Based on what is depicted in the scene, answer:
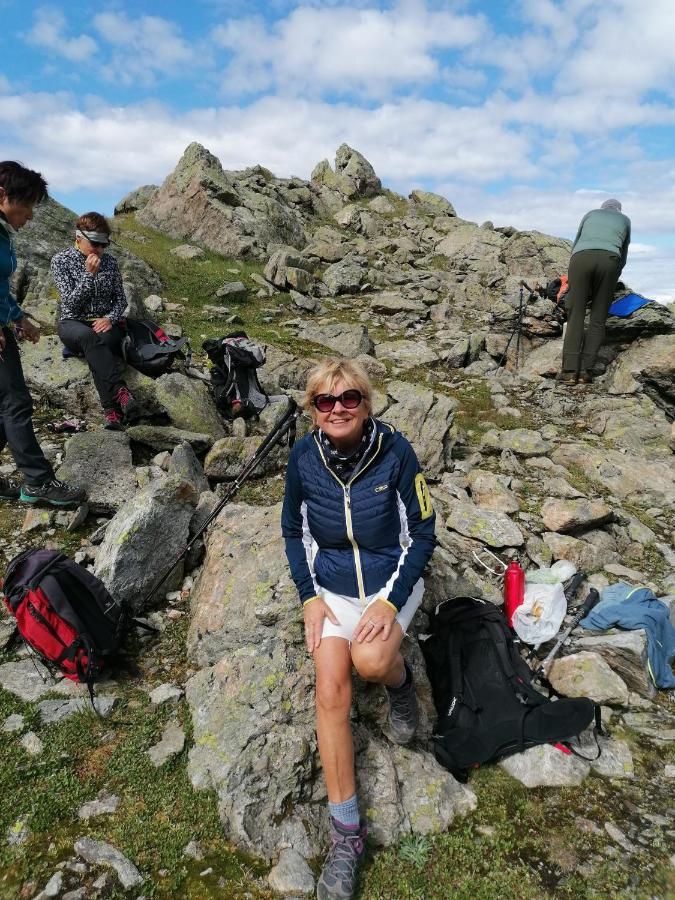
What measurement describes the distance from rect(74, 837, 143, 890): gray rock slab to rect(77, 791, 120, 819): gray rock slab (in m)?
0.19

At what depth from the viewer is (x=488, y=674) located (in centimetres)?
474

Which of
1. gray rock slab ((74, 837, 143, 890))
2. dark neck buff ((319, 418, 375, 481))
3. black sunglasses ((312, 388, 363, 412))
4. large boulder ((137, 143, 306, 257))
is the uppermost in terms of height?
large boulder ((137, 143, 306, 257))

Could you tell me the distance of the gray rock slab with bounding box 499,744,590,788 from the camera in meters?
4.17

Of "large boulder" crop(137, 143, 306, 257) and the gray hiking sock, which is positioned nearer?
the gray hiking sock

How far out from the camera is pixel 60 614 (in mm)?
4668

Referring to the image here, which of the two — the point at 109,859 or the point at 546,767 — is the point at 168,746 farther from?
the point at 546,767

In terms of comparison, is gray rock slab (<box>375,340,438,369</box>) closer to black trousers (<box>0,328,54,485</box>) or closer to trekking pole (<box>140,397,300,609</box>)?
trekking pole (<box>140,397,300,609</box>)

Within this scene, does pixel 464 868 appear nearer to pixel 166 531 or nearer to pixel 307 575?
pixel 307 575

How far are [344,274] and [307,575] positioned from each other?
22968 millimetres

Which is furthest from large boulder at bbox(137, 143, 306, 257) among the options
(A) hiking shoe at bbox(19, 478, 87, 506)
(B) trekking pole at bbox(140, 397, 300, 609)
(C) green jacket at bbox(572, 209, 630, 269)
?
(A) hiking shoe at bbox(19, 478, 87, 506)

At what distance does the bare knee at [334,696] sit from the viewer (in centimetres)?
369

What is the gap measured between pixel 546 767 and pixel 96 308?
905 centimetres

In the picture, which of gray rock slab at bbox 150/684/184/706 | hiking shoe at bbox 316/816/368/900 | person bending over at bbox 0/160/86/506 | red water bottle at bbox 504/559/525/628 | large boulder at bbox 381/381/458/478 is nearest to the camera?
hiking shoe at bbox 316/816/368/900

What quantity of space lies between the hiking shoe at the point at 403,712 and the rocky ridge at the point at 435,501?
0.55ft
